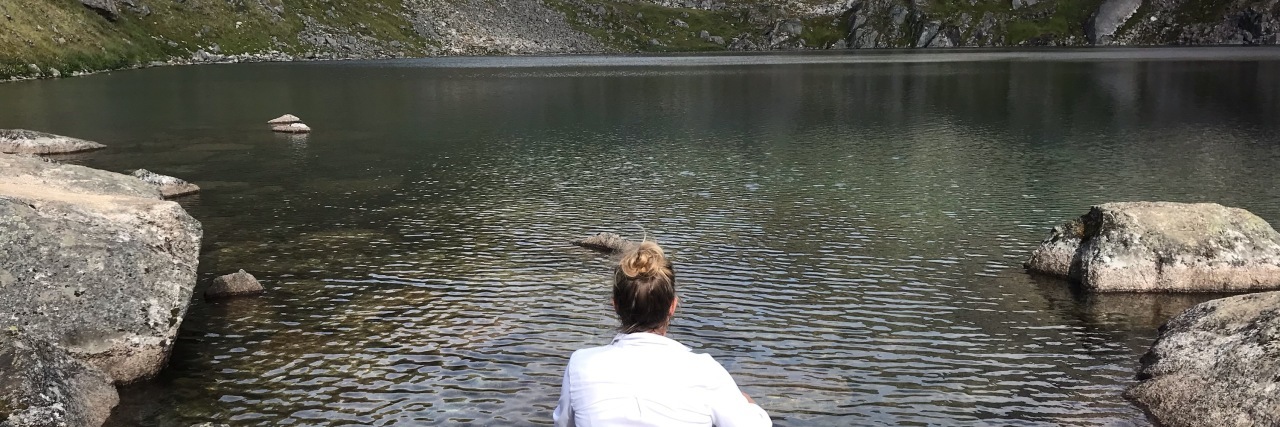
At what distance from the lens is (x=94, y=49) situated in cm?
15438

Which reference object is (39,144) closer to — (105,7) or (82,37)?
(82,37)

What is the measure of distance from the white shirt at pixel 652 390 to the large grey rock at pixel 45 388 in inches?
497

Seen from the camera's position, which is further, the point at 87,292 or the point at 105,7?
the point at 105,7

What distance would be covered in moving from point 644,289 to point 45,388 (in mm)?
13759

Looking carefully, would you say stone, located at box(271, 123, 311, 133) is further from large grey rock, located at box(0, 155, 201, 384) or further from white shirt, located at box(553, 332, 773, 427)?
white shirt, located at box(553, 332, 773, 427)

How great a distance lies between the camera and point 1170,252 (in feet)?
90.8

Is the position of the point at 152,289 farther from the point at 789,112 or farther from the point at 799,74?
the point at 799,74

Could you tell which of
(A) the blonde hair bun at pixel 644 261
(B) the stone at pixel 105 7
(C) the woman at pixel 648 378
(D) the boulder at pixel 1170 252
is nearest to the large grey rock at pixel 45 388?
(C) the woman at pixel 648 378

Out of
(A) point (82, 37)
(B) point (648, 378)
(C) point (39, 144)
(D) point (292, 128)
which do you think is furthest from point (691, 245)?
(A) point (82, 37)

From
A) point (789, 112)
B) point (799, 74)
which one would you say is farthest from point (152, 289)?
point (799, 74)

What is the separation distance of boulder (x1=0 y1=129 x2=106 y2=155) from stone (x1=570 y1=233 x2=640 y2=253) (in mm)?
41605

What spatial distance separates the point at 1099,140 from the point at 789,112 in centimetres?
3048

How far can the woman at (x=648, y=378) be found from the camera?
817 centimetres

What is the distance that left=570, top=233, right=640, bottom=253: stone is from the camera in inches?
1284
